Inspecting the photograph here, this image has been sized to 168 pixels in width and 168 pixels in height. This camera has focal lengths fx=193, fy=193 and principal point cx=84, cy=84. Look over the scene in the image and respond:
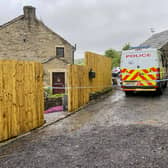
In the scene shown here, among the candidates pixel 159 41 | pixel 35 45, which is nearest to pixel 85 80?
pixel 35 45

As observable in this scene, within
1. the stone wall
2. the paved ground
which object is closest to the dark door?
the stone wall

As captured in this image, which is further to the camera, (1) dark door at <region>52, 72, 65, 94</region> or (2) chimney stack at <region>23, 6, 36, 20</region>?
(2) chimney stack at <region>23, 6, 36, 20</region>

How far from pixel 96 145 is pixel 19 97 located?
2.52 m

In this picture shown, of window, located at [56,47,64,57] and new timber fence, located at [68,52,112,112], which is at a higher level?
window, located at [56,47,64,57]

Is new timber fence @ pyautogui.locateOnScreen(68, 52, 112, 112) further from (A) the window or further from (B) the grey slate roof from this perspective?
(B) the grey slate roof

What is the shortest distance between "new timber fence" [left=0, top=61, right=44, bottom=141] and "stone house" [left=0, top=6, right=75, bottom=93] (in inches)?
511

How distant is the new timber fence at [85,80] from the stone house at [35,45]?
23.2 ft

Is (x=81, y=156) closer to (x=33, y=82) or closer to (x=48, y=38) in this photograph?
(x=33, y=82)

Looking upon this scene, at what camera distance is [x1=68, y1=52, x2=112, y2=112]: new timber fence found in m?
8.55

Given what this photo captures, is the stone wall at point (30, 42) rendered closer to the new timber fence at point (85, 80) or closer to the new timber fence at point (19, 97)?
the new timber fence at point (85, 80)

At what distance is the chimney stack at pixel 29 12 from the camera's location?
19578 mm

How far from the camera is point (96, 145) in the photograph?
4.51 meters

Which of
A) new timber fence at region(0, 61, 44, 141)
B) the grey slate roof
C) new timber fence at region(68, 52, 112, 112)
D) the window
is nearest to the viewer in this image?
new timber fence at region(0, 61, 44, 141)

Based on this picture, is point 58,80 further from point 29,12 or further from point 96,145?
point 96,145
